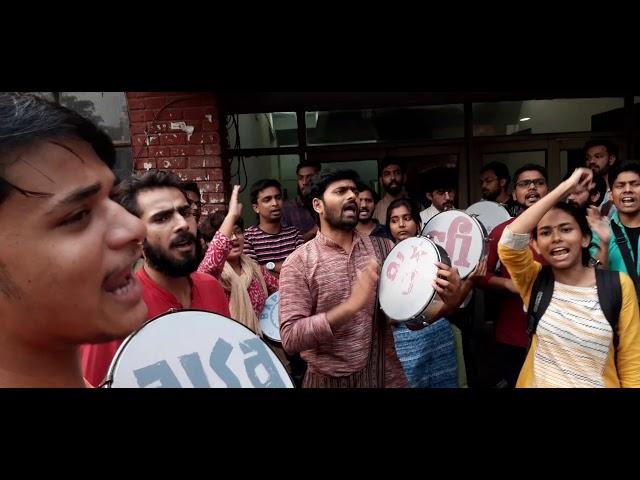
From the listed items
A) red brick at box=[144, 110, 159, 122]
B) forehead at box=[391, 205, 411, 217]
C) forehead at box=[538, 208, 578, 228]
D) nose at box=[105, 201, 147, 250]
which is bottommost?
forehead at box=[538, 208, 578, 228]

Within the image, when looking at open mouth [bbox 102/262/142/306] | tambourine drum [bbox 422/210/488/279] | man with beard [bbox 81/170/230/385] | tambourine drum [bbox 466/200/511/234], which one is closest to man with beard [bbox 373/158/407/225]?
tambourine drum [bbox 466/200/511/234]

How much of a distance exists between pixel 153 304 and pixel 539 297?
158cm

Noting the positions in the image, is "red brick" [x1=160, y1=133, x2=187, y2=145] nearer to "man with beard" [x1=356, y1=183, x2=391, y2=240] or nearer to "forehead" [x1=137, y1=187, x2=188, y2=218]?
"man with beard" [x1=356, y1=183, x2=391, y2=240]

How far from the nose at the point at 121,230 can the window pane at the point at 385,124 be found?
4722mm

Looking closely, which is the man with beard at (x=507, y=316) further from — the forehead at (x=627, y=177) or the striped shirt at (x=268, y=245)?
the striped shirt at (x=268, y=245)

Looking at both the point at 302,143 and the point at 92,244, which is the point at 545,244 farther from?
the point at 302,143

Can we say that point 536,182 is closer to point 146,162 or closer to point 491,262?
point 491,262

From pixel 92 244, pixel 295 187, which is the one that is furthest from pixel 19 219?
pixel 295 187

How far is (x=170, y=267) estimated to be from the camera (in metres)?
1.80

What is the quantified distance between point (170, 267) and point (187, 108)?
2.96m

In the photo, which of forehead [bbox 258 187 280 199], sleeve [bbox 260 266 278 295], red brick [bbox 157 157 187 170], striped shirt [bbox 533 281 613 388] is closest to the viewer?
striped shirt [bbox 533 281 613 388]

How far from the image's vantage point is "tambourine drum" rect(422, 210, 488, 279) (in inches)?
107

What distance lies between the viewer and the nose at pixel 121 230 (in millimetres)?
825

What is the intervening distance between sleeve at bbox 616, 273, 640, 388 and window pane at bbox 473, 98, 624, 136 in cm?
385
